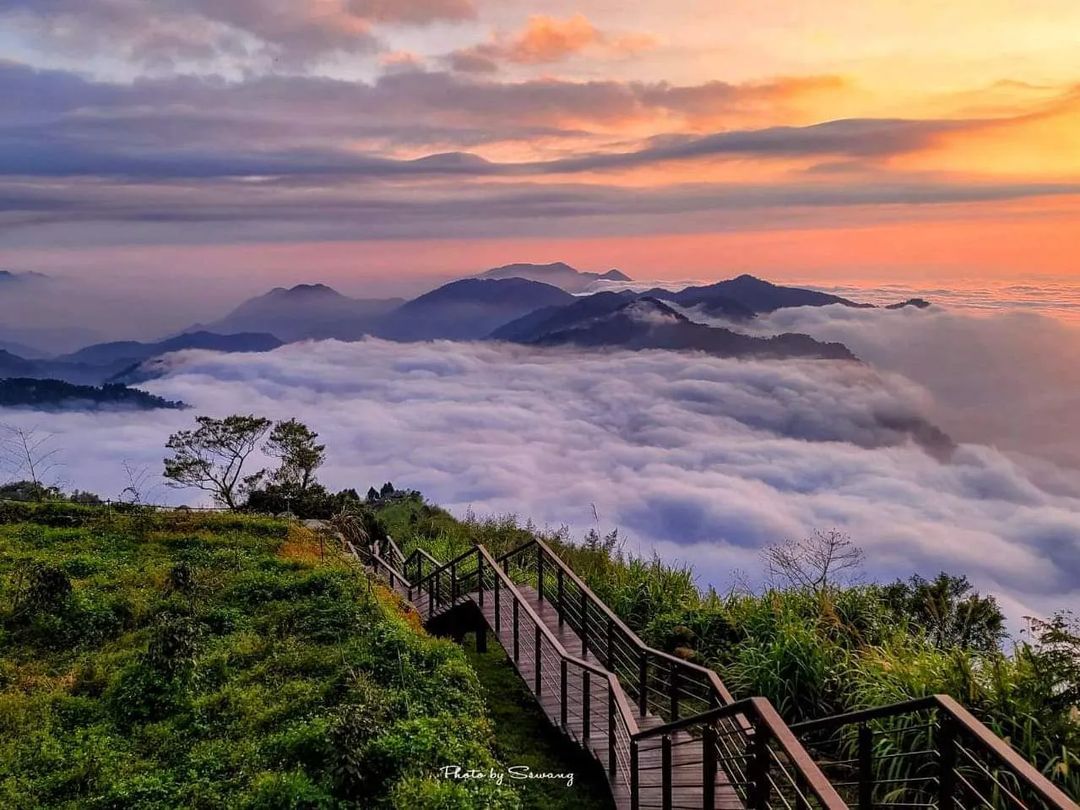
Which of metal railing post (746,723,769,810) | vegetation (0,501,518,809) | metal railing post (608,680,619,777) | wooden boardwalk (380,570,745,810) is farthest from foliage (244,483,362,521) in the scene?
metal railing post (746,723,769,810)

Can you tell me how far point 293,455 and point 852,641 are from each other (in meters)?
22.5

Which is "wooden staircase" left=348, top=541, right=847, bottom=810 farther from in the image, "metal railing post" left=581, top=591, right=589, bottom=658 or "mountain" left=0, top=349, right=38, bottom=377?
"mountain" left=0, top=349, right=38, bottom=377

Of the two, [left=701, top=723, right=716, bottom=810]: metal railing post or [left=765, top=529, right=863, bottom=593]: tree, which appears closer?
[left=701, top=723, right=716, bottom=810]: metal railing post

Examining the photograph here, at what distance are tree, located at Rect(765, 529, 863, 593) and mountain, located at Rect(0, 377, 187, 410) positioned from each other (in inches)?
4494

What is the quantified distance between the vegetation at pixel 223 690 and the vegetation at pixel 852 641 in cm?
381

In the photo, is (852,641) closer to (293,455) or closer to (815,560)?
(815,560)

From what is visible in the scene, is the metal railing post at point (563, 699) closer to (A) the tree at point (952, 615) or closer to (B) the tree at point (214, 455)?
(A) the tree at point (952, 615)

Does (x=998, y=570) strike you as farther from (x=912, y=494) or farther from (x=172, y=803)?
(x=172, y=803)

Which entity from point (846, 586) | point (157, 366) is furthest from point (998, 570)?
point (157, 366)

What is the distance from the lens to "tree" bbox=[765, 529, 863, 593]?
1361cm

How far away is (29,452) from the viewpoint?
23891 mm

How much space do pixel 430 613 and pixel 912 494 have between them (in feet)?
404

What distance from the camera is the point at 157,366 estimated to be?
600 feet

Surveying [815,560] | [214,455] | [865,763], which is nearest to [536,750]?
[865,763]
